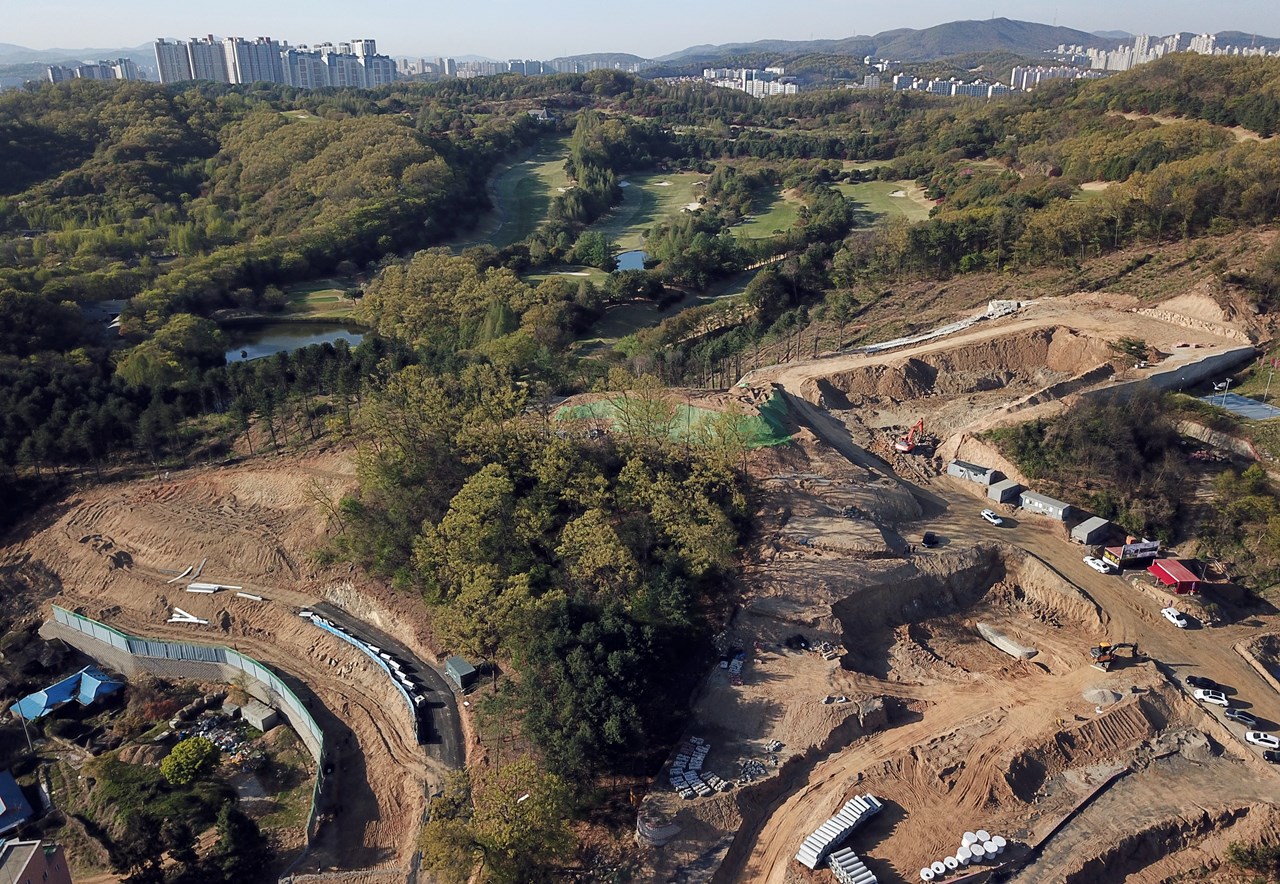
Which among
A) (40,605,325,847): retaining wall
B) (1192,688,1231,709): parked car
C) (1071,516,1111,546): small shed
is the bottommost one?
(40,605,325,847): retaining wall

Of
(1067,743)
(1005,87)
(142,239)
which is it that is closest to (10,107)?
(142,239)

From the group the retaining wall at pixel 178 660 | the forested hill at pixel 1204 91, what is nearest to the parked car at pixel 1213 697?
the retaining wall at pixel 178 660

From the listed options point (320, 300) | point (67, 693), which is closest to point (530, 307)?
point (320, 300)

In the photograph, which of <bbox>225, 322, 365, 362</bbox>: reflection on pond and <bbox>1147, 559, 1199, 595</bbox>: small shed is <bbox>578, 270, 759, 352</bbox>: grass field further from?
<bbox>1147, 559, 1199, 595</bbox>: small shed

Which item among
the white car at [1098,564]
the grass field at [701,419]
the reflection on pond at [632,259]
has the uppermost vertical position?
the reflection on pond at [632,259]

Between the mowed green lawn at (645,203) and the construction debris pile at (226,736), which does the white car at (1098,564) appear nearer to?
the construction debris pile at (226,736)

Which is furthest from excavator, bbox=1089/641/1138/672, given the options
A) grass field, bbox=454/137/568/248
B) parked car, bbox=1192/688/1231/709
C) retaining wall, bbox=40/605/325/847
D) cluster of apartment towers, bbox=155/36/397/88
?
cluster of apartment towers, bbox=155/36/397/88

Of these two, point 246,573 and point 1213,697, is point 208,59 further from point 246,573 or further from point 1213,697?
Answer: point 1213,697

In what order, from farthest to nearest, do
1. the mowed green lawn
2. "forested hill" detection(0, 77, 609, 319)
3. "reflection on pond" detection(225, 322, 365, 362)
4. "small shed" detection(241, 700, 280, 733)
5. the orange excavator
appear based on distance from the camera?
1. the mowed green lawn
2. "forested hill" detection(0, 77, 609, 319)
3. "reflection on pond" detection(225, 322, 365, 362)
4. the orange excavator
5. "small shed" detection(241, 700, 280, 733)
